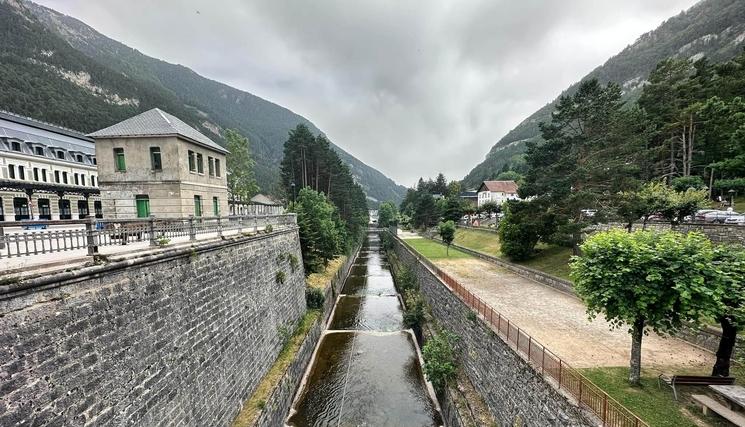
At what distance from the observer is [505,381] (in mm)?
9891

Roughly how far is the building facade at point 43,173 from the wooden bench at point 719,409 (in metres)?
34.8

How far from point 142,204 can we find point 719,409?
23351mm

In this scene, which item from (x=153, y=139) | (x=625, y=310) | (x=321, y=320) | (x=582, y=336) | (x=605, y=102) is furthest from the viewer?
(x=321, y=320)

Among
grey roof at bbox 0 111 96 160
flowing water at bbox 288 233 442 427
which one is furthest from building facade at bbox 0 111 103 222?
flowing water at bbox 288 233 442 427

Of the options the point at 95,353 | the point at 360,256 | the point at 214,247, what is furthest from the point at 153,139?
the point at 360,256

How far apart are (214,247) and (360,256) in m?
50.0

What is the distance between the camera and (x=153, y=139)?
16.7 meters

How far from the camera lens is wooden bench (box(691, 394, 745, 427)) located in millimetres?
5488

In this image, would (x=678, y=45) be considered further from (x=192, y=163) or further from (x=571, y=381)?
(x=192, y=163)

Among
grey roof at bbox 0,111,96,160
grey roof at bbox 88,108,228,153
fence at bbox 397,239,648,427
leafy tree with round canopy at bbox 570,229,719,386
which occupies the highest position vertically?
grey roof at bbox 0,111,96,160

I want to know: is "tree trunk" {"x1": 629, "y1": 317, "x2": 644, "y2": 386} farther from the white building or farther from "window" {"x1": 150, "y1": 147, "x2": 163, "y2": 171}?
the white building

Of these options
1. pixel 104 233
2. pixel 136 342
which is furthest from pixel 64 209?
pixel 136 342

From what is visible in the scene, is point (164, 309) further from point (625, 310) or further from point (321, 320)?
point (321, 320)

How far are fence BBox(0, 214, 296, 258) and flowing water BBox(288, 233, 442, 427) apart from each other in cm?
915
